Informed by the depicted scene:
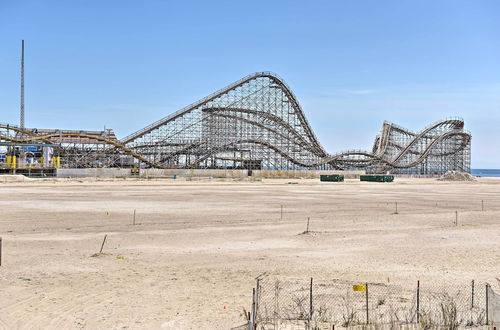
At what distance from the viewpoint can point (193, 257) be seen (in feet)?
39.8

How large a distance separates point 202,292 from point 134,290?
1.19m

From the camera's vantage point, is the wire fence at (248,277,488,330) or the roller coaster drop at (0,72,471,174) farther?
the roller coaster drop at (0,72,471,174)

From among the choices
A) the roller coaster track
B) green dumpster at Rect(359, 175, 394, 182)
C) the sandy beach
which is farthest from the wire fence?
green dumpster at Rect(359, 175, 394, 182)

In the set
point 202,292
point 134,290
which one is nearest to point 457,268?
point 202,292

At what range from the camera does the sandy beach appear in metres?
7.82

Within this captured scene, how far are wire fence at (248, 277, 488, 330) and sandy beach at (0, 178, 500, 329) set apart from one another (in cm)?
50

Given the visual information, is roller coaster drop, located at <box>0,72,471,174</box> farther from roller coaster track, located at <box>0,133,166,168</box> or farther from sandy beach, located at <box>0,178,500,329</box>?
sandy beach, located at <box>0,178,500,329</box>

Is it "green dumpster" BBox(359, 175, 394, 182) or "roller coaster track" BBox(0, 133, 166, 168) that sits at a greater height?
"roller coaster track" BBox(0, 133, 166, 168)

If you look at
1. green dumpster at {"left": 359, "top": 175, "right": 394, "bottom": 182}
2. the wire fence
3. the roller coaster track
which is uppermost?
the roller coaster track

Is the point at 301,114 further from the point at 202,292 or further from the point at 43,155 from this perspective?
the point at 202,292

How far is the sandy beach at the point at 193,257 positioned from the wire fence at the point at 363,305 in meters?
0.50

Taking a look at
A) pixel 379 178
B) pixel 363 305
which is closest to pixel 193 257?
pixel 363 305

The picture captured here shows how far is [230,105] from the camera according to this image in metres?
60.5

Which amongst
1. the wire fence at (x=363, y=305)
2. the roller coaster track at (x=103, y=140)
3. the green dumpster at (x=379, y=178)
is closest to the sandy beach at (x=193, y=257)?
the wire fence at (x=363, y=305)
